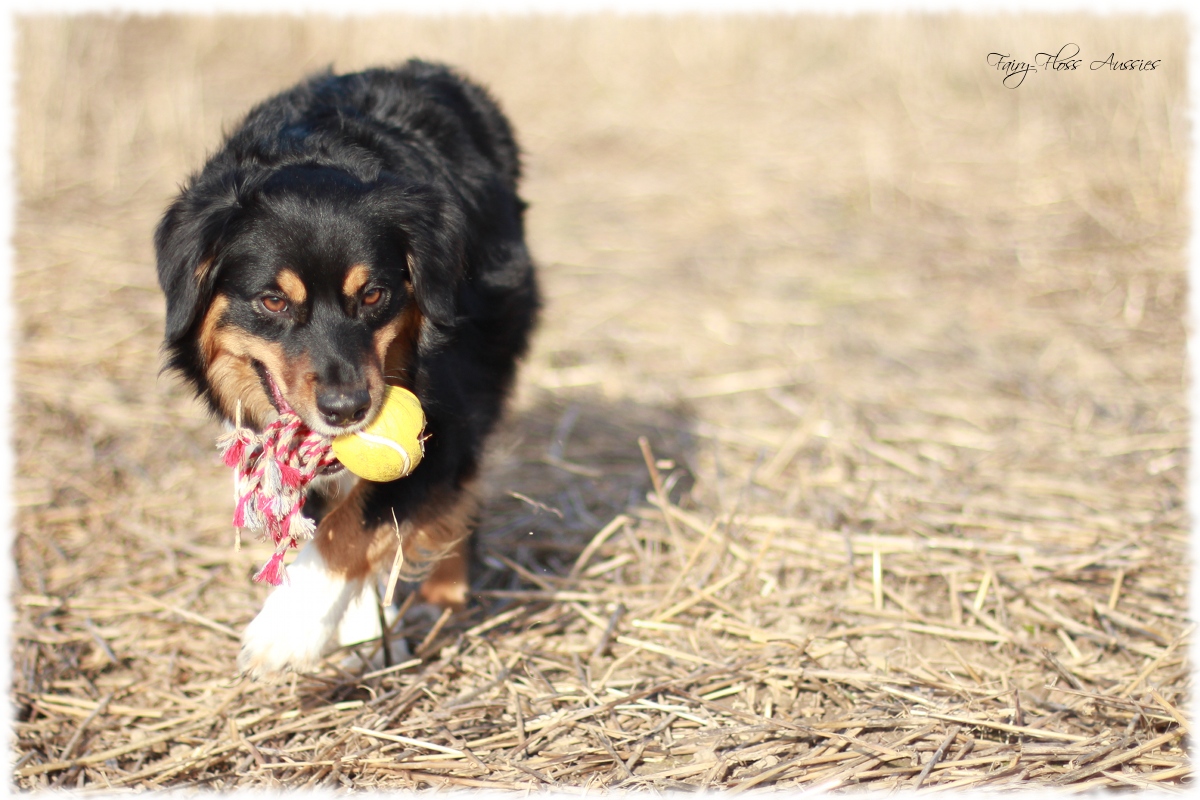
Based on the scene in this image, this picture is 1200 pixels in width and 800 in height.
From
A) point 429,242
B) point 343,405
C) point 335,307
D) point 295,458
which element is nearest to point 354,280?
point 335,307

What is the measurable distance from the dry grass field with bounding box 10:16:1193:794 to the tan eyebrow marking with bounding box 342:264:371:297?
0.90m

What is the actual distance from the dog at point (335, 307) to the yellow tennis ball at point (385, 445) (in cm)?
4

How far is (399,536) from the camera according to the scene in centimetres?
275

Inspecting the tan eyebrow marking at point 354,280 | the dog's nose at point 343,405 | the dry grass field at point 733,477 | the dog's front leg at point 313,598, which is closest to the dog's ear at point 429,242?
the tan eyebrow marking at point 354,280

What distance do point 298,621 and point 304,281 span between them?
2.97 feet

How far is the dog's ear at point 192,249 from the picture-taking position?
259 centimetres

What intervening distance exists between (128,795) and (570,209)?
6.01m

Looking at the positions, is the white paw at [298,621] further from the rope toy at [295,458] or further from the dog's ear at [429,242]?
the dog's ear at [429,242]

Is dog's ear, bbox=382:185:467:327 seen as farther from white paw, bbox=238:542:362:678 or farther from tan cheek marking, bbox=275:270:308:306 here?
white paw, bbox=238:542:362:678

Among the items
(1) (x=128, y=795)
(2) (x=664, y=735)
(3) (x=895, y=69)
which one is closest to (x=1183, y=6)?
(3) (x=895, y=69)

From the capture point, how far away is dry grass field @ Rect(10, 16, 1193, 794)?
279 centimetres

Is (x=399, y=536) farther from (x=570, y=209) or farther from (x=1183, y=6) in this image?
(x=1183, y=6)

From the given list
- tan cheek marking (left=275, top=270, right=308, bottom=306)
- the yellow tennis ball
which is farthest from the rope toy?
tan cheek marking (left=275, top=270, right=308, bottom=306)

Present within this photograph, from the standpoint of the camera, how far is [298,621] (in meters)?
2.65
